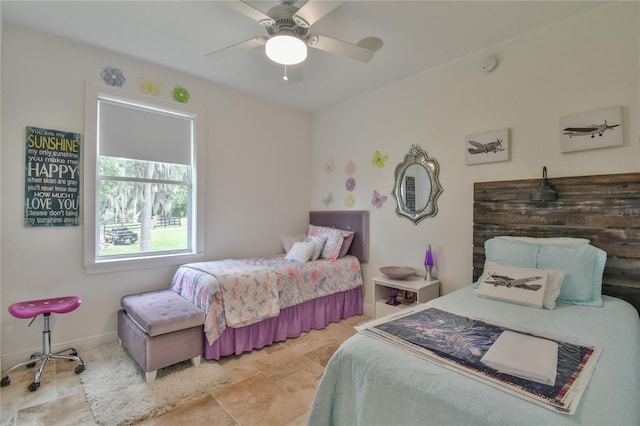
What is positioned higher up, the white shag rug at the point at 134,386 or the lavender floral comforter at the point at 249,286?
the lavender floral comforter at the point at 249,286

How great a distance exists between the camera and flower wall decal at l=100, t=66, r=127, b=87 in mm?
2855

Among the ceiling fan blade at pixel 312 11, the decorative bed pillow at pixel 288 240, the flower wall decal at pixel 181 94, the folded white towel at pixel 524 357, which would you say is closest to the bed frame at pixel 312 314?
the decorative bed pillow at pixel 288 240

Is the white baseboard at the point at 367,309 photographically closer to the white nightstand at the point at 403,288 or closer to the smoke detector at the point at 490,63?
the white nightstand at the point at 403,288

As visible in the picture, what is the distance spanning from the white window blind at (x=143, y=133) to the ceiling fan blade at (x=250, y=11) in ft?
5.91

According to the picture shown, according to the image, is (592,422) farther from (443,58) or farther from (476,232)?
(443,58)

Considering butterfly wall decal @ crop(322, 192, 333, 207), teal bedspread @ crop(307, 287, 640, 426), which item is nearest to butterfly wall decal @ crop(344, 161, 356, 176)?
butterfly wall decal @ crop(322, 192, 333, 207)

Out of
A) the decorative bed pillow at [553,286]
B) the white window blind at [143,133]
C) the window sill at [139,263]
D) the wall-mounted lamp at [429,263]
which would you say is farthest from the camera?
the wall-mounted lamp at [429,263]

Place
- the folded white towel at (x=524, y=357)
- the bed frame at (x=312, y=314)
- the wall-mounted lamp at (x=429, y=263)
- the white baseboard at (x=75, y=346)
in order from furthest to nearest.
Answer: the wall-mounted lamp at (x=429, y=263), the bed frame at (x=312, y=314), the white baseboard at (x=75, y=346), the folded white towel at (x=524, y=357)

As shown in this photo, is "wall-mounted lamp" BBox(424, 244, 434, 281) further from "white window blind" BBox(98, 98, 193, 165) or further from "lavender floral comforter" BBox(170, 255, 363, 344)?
"white window blind" BBox(98, 98, 193, 165)

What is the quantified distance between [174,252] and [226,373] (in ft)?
5.08

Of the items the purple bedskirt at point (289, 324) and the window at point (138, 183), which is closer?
the purple bedskirt at point (289, 324)

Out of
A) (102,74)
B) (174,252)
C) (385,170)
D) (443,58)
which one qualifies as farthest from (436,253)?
(102,74)

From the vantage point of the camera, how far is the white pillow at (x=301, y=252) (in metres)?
3.51

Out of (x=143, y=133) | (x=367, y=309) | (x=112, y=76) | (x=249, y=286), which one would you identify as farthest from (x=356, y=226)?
(x=112, y=76)
